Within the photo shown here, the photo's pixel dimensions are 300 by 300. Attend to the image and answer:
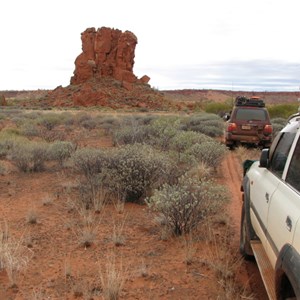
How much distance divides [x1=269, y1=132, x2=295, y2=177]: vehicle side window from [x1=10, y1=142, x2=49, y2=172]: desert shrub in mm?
8300

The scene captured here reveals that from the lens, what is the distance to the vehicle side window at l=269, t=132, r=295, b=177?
3.96m

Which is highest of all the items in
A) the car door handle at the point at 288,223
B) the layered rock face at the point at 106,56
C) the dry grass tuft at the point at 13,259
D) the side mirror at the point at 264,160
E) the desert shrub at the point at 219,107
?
the layered rock face at the point at 106,56

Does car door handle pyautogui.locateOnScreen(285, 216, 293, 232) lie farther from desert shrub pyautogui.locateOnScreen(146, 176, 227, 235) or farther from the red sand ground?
desert shrub pyautogui.locateOnScreen(146, 176, 227, 235)

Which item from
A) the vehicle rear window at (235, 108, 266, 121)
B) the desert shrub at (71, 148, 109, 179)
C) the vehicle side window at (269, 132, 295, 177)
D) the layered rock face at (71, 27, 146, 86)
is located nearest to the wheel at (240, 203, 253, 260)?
the vehicle side window at (269, 132, 295, 177)

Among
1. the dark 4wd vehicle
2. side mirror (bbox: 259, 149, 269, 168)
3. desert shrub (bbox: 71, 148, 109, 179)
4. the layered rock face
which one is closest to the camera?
side mirror (bbox: 259, 149, 269, 168)

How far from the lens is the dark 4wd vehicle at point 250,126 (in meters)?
15.6

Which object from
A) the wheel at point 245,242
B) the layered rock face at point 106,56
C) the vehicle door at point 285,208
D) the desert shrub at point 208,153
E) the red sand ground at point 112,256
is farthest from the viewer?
the layered rock face at point 106,56

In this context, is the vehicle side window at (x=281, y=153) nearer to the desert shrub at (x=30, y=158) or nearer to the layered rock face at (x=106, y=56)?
the desert shrub at (x=30, y=158)

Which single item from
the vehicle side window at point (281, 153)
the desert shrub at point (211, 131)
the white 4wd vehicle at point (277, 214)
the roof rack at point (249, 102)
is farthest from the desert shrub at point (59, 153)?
the desert shrub at point (211, 131)

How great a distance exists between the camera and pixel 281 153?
4.14m

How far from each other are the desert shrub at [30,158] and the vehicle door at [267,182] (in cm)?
788

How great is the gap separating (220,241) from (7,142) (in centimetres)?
1027

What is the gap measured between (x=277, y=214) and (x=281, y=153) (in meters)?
0.91

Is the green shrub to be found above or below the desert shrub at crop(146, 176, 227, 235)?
below
